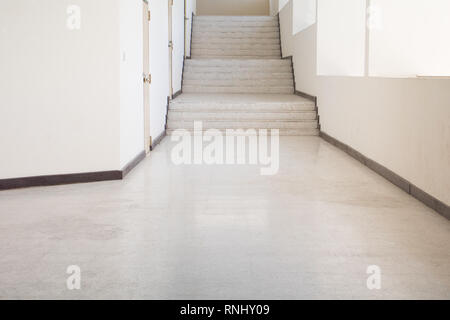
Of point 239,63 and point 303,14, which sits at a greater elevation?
point 303,14

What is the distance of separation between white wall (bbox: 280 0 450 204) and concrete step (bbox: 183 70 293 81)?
3.18 meters

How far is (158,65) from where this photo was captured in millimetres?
8094

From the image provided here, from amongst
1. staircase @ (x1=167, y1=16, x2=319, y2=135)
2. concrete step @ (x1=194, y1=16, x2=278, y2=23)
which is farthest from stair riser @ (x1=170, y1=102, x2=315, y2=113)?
concrete step @ (x1=194, y1=16, x2=278, y2=23)

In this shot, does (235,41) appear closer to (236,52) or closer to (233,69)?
(236,52)

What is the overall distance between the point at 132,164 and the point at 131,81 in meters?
0.90

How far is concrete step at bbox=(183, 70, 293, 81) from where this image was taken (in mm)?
11914

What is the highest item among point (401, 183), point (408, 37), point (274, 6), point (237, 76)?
point (274, 6)

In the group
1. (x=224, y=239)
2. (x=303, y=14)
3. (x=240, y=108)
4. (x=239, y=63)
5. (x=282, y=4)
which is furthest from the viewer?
(x=282, y=4)

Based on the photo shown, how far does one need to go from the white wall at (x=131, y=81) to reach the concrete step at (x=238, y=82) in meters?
5.21

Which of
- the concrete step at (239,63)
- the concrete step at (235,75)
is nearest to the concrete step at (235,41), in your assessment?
the concrete step at (239,63)

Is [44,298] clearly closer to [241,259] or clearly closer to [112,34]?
[241,259]

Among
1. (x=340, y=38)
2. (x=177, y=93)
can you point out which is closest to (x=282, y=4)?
(x=177, y=93)

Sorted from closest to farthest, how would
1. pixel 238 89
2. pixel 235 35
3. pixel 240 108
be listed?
pixel 240 108
pixel 238 89
pixel 235 35

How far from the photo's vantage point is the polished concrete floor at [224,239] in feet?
8.96
